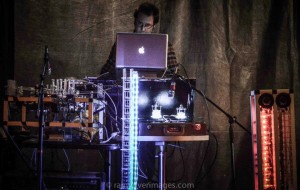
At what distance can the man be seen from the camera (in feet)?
15.7

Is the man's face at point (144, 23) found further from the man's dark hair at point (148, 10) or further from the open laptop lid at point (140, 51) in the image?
the open laptop lid at point (140, 51)

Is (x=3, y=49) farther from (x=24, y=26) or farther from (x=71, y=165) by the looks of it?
(x=71, y=165)

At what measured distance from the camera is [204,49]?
519 cm

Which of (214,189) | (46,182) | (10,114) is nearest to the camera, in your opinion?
(46,182)

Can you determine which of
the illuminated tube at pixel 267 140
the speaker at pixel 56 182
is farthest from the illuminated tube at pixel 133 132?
the illuminated tube at pixel 267 140

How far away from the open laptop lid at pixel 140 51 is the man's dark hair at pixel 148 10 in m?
1.13

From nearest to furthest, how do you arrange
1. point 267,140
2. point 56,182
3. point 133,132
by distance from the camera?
point 56,182 → point 133,132 → point 267,140

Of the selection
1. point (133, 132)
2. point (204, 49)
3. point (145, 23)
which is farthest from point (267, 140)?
point (145, 23)

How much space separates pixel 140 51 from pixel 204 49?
1.69 metres

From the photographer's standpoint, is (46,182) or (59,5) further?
(59,5)

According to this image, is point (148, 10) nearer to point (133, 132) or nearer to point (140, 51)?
point (140, 51)

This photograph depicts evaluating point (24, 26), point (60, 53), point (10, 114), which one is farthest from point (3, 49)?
point (10, 114)

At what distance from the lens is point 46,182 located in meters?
3.45

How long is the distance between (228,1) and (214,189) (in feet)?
8.25
